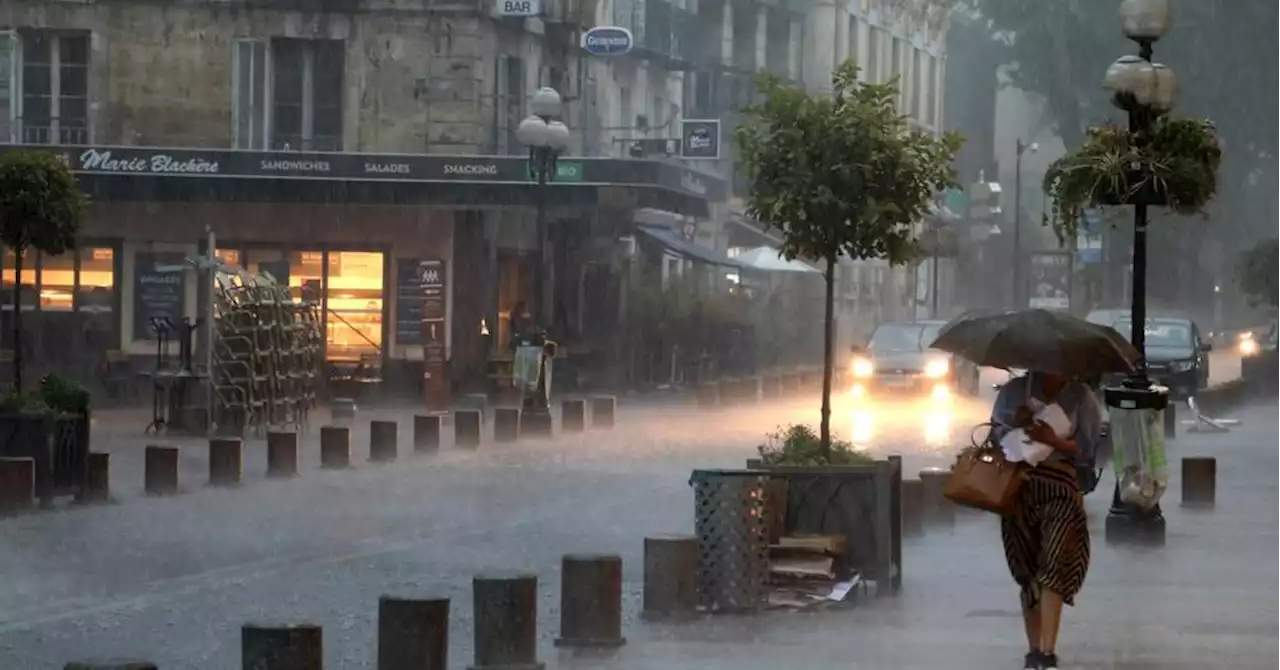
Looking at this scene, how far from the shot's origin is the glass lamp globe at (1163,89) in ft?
63.8

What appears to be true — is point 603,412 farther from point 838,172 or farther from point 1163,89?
point 838,172

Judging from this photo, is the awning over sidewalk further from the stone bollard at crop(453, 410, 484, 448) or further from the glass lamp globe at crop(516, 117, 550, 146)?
the stone bollard at crop(453, 410, 484, 448)

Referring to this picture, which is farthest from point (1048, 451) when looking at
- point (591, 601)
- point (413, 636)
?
point (413, 636)

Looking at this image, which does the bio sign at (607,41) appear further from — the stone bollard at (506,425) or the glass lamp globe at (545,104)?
the stone bollard at (506,425)

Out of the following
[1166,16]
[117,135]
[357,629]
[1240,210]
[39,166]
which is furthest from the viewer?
[1240,210]

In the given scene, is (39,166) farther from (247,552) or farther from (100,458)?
(247,552)

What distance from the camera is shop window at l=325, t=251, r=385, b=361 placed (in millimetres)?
45125

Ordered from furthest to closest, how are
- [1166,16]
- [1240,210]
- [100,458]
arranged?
[1240,210]
[100,458]
[1166,16]

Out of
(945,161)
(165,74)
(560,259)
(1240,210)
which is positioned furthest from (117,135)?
(1240,210)

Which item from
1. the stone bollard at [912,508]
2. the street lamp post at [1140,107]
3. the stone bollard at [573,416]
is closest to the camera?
the street lamp post at [1140,107]

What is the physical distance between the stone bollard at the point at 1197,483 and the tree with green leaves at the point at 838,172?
22.0ft

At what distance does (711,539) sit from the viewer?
48.2ft

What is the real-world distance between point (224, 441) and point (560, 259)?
26343 millimetres

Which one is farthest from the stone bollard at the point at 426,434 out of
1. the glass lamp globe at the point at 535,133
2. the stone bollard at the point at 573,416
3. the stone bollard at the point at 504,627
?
the stone bollard at the point at 504,627
